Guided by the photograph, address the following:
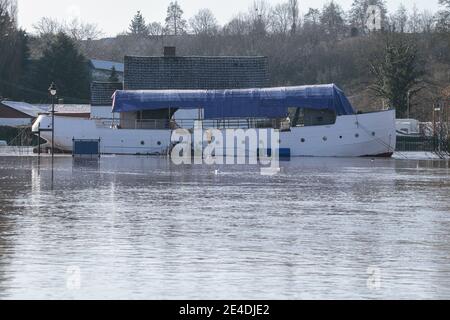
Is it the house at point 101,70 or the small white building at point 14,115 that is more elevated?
the house at point 101,70

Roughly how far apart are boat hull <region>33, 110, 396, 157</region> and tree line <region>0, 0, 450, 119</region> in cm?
2284

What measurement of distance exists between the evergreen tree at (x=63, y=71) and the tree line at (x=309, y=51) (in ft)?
0.34

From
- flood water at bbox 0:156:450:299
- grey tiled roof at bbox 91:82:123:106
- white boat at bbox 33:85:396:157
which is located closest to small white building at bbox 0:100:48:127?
grey tiled roof at bbox 91:82:123:106

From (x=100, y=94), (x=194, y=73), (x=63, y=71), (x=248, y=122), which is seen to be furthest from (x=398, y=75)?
(x=63, y=71)

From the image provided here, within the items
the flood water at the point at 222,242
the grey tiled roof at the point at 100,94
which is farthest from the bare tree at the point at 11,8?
the flood water at the point at 222,242

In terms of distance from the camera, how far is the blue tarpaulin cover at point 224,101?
76.0 metres

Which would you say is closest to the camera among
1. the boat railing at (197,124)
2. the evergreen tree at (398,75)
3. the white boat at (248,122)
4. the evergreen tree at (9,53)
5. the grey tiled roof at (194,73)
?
the white boat at (248,122)

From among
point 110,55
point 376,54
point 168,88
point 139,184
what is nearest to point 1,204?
point 139,184

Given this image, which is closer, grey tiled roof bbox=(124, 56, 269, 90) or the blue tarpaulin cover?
the blue tarpaulin cover

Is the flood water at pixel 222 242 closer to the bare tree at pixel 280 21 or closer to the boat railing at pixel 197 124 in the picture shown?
the boat railing at pixel 197 124

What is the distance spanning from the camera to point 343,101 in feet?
245

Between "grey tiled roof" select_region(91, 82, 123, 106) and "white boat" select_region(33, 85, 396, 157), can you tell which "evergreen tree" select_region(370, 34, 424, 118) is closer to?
"white boat" select_region(33, 85, 396, 157)

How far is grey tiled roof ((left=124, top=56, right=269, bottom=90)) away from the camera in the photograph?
280 ft
